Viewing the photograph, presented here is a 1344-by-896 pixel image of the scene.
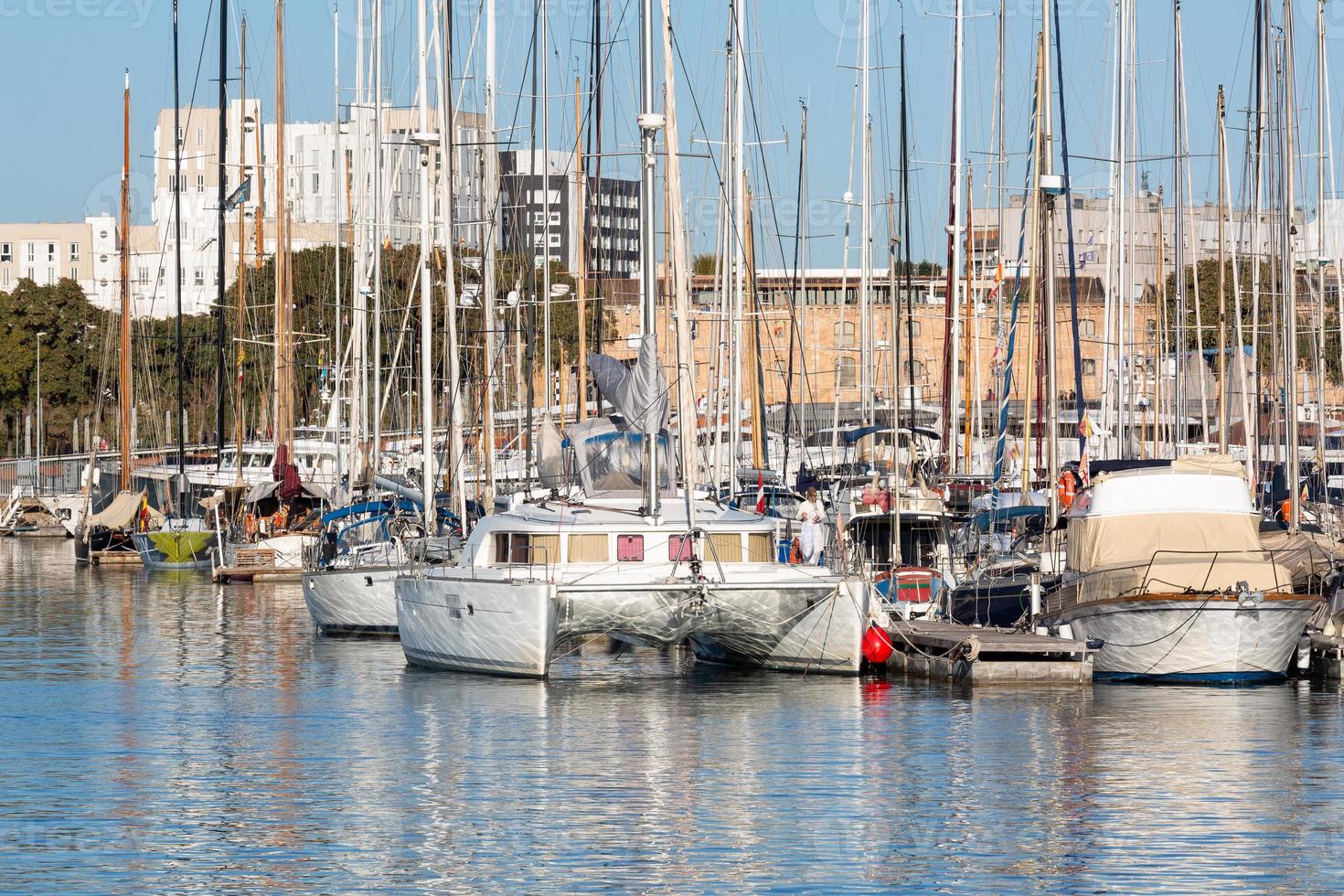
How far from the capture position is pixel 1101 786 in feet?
60.8

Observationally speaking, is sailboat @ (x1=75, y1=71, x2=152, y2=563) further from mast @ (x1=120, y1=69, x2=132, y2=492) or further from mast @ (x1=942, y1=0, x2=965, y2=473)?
mast @ (x1=942, y1=0, x2=965, y2=473)

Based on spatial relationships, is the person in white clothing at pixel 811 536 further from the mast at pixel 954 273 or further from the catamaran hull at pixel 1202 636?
the mast at pixel 954 273

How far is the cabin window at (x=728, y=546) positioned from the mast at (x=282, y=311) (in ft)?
77.8

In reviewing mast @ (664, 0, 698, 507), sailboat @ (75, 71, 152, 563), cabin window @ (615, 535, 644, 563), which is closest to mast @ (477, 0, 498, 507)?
mast @ (664, 0, 698, 507)

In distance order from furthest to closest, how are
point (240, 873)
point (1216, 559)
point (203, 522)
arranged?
point (203, 522) < point (1216, 559) < point (240, 873)

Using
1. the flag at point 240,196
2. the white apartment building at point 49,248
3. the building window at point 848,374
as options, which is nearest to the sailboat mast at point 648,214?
the flag at point 240,196

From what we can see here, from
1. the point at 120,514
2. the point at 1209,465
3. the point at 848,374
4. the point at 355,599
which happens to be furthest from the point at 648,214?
the point at 848,374

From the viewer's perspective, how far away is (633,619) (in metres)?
24.8

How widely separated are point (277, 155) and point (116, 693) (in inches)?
1097

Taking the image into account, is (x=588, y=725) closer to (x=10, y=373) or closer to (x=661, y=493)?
(x=661, y=493)

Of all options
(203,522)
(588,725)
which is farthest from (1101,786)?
(203,522)

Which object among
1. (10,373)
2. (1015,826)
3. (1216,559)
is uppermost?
(10,373)

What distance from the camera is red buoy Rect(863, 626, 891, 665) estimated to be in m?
26.7

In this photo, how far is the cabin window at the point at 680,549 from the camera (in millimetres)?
25141
